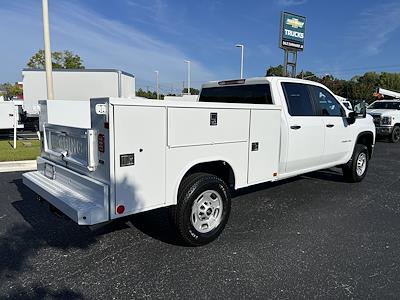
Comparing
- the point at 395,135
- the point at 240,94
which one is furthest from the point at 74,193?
the point at 395,135

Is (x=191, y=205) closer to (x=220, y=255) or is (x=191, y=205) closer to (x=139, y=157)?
(x=220, y=255)

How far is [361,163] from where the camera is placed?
7.14 metres

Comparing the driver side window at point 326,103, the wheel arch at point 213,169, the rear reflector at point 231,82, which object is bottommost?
the wheel arch at point 213,169

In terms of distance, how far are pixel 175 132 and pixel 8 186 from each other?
4.55m

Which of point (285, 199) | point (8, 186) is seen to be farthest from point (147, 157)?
point (8, 186)

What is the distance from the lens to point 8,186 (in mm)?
6324

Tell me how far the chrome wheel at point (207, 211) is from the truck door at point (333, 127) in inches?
110

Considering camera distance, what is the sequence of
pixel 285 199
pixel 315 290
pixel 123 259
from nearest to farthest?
pixel 315 290 < pixel 123 259 < pixel 285 199

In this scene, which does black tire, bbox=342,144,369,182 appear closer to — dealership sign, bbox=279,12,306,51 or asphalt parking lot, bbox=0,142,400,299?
asphalt parking lot, bbox=0,142,400,299

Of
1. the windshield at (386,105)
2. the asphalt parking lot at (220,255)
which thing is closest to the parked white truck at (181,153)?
the asphalt parking lot at (220,255)

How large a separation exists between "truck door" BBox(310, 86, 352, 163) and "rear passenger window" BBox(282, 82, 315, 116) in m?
0.23

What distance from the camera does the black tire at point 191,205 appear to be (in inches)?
142

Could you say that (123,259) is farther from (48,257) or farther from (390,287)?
(390,287)

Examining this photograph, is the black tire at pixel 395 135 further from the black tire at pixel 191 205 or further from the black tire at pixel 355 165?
the black tire at pixel 191 205
